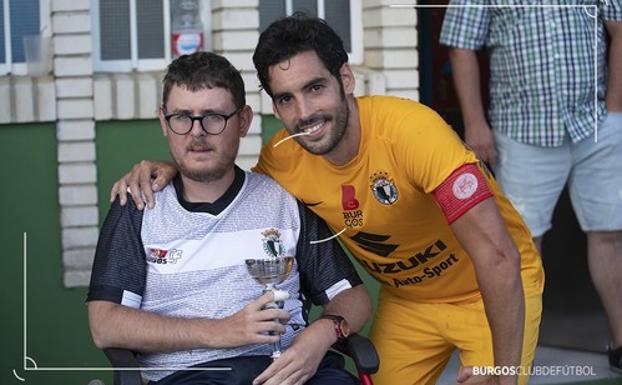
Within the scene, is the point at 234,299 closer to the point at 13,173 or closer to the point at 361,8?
the point at 13,173

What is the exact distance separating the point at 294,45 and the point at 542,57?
182 centimetres

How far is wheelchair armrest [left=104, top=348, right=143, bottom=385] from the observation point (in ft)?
13.0

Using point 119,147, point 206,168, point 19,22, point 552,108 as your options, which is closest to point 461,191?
point 206,168

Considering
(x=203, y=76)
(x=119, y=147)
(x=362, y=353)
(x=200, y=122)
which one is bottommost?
(x=362, y=353)

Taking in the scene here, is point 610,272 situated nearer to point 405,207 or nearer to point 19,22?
point 405,207

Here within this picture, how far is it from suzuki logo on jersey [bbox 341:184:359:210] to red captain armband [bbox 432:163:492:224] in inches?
14.8

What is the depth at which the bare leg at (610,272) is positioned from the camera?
5.94 meters

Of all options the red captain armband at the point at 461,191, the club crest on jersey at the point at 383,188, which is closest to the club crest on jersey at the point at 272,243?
the club crest on jersey at the point at 383,188

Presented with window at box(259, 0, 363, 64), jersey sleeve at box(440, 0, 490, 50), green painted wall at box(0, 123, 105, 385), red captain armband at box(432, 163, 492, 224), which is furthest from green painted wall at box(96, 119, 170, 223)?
red captain armband at box(432, 163, 492, 224)

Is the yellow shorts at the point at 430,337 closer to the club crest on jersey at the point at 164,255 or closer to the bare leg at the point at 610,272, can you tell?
the club crest on jersey at the point at 164,255

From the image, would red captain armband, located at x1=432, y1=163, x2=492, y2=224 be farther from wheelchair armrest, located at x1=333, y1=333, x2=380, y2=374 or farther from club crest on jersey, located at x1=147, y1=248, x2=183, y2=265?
club crest on jersey, located at x1=147, y1=248, x2=183, y2=265

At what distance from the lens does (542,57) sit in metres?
5.70

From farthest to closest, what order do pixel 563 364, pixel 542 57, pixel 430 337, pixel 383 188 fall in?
pixel 563 364, pixel 542 57, pixel 430 337, pixel 383 188

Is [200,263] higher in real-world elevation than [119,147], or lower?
lower
